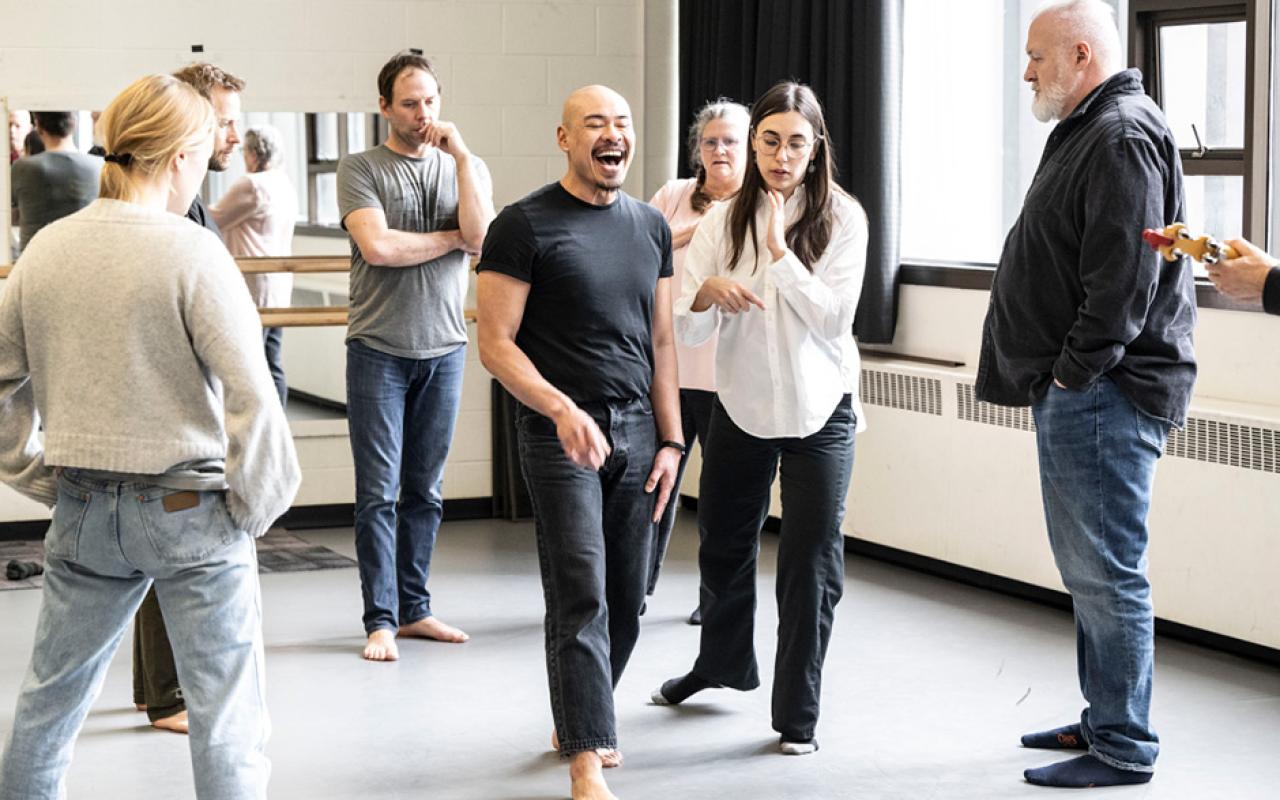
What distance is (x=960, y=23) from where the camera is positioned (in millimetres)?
6184

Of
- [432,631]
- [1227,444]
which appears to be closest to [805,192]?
[1227,444]

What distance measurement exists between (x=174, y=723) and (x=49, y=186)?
2.61m

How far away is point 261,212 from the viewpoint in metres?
6.69

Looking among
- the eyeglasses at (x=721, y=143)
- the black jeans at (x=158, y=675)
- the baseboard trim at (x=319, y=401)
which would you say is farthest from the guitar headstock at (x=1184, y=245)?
the baseboard trim at (x=319, y=401)

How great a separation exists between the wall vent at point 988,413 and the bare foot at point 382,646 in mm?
2085

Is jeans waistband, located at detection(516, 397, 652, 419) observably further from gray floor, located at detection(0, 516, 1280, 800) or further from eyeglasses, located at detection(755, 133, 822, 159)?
gray floor, located at detection(0, 516, 1280, 800)

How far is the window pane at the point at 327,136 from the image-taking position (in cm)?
690

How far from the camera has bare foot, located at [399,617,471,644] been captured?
5.10m

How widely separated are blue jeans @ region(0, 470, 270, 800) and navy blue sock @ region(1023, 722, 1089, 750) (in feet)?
6.61

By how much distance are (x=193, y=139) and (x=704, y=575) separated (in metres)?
1.83

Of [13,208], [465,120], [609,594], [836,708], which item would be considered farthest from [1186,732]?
[13,208]

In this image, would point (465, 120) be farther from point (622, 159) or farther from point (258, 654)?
point (258, 654)

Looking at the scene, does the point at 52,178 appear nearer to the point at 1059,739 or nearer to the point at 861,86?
the point at 861,86

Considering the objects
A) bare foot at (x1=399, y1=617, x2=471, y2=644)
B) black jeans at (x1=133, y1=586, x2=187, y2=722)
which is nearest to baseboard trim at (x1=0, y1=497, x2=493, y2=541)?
bare foot at (x1=399, y1=617, x2=471, y2=644)
